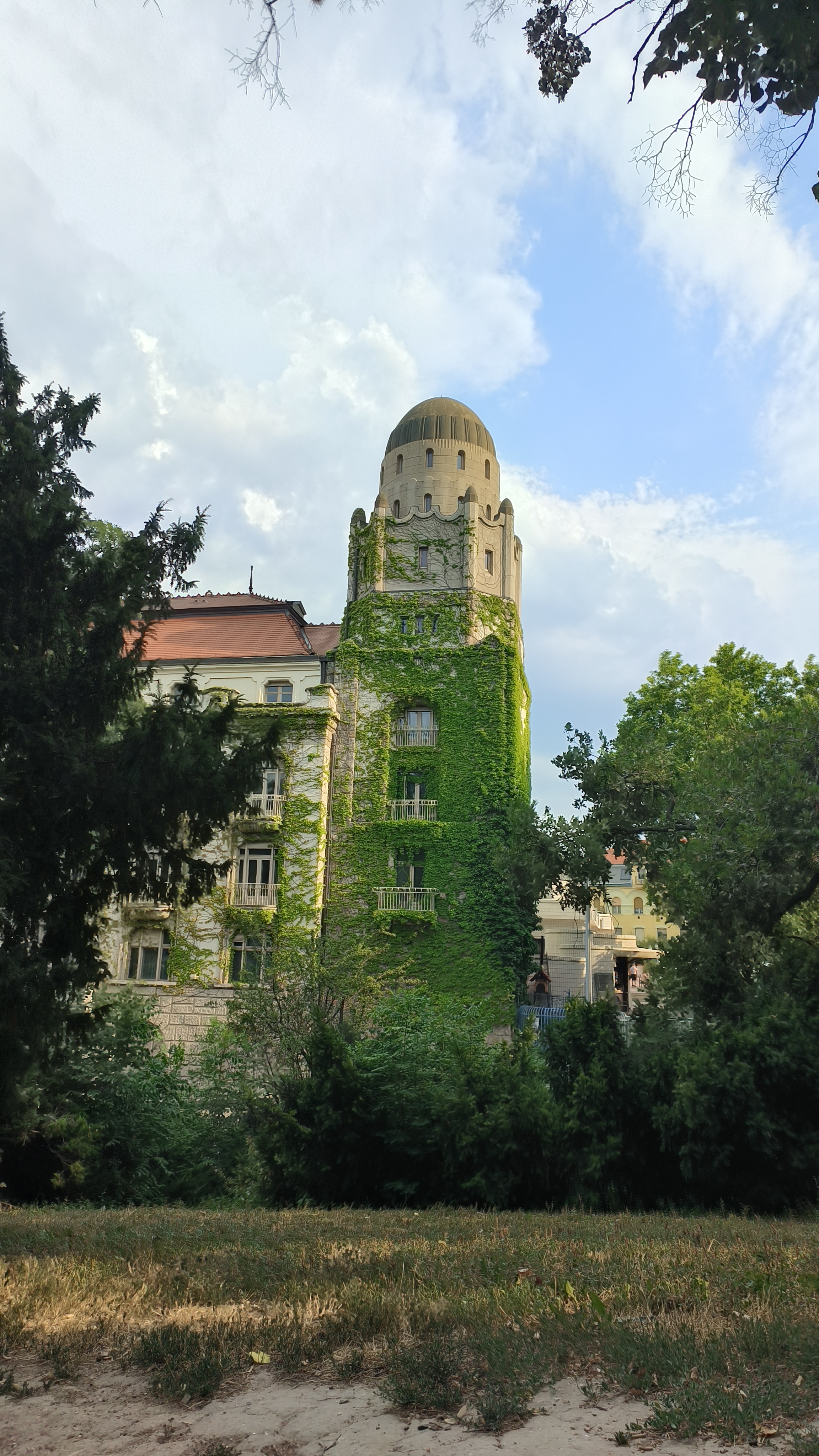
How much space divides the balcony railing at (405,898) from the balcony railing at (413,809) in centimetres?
235

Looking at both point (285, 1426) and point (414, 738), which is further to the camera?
point (414, 738)

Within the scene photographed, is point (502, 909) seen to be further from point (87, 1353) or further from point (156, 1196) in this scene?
point (87, 1353)

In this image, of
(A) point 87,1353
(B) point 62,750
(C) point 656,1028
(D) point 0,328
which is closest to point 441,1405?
(A) point 87,1353

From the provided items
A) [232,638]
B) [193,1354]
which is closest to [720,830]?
[193,1354]

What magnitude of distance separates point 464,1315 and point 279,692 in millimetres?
31949

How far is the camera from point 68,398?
1377 cm

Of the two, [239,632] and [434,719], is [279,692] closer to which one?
[239,632]

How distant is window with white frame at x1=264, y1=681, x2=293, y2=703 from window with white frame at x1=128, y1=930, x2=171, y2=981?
8.98m

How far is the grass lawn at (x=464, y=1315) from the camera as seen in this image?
4.60 metres

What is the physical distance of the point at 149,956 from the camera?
33.5 meters

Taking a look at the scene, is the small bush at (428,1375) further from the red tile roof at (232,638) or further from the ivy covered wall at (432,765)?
the red tile roof at (232,638)

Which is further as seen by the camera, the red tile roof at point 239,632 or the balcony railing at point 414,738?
the red tile roof at point 239,632

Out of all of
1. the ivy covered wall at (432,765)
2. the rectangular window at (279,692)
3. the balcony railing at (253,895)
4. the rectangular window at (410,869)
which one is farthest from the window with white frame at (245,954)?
the rectangular window at (279,692)

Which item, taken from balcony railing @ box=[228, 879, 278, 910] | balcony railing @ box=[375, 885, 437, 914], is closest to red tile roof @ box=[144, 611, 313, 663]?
balcony railing @ box=[228, 879, 278, 910]
